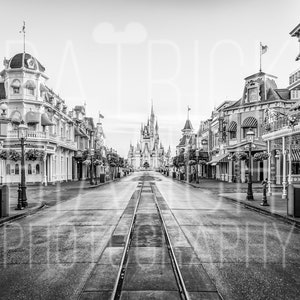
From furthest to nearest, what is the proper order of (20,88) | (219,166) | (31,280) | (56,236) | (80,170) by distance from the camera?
(80,170)
(219,166)
(20,88)
(56,236)
(31,280)

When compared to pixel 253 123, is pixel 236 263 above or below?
below

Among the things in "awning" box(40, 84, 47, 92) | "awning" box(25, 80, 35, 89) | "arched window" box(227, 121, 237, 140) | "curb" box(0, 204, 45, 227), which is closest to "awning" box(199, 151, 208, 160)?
"arched window" box(227, 121, 237, 140)

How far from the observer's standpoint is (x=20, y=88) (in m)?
36.7

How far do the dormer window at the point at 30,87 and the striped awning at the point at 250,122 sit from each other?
2548 centimetres

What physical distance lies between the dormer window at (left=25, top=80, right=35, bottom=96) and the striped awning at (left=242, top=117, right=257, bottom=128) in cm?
2548

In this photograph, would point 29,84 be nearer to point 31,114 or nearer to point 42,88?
point 42,88

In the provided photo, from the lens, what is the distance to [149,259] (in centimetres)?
752

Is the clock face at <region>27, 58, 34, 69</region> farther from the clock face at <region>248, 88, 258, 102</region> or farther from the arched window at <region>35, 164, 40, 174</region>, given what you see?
the clock face at <region>248, 88, 258, 102</region>

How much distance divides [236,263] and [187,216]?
697cm

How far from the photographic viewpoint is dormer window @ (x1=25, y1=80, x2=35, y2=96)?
3634cm

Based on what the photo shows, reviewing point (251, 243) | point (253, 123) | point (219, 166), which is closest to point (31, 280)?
point (251, 243)

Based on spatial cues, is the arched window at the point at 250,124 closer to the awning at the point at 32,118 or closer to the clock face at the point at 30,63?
the awning at the point at 32,118

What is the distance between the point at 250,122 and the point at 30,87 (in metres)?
26.2

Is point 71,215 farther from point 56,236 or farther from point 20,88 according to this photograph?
point 20,88
